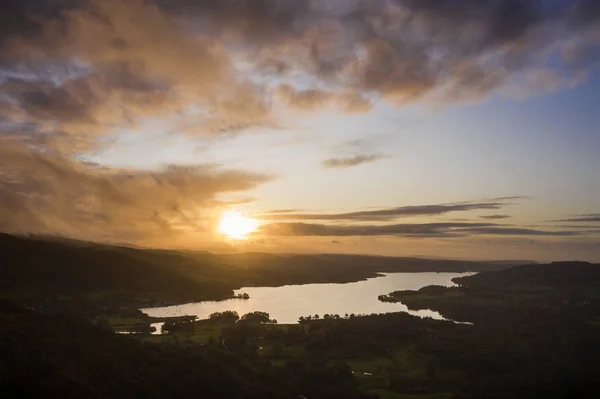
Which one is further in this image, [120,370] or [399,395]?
[399,395]

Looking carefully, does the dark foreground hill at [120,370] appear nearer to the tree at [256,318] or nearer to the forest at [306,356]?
the forest at [306,356]

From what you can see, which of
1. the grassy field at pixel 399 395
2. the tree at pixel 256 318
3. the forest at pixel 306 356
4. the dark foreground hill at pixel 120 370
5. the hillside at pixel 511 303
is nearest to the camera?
the dark foreground hill at pixel 120 370

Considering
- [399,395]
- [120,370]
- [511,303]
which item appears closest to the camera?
[120,370]

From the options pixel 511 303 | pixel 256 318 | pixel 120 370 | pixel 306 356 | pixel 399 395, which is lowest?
pixel 399 395

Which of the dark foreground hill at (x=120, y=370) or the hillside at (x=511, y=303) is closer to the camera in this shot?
the dark foreground hill at (x=120, y=370)

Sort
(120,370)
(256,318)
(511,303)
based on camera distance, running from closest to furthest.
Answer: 1. (120,370)
2. (256,318)
3. (511,303)

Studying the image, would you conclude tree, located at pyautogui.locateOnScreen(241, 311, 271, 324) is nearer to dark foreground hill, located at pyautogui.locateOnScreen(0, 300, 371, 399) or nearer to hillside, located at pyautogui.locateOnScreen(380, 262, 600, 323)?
dark foreground hill, located at pyautogui.locateOnScreen(0, 300, 371, 399)

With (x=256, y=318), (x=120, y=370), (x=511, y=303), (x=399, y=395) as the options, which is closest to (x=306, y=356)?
(x=399, y=395)

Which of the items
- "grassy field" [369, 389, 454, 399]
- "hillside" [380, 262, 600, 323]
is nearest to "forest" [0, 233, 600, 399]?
"grassy field" [369, 389, 454, 399]

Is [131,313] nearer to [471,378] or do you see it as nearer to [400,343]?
[400,343]

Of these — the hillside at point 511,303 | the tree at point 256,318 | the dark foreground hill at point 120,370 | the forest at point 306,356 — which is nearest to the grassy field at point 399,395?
the forest at point 306,356

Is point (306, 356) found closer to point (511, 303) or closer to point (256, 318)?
point (256, 318)

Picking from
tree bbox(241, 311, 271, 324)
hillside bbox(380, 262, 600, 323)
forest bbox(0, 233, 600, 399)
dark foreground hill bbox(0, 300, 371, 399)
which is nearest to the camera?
dark foreground hill bbox(0, 300, 371, 399)

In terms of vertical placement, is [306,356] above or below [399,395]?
above
